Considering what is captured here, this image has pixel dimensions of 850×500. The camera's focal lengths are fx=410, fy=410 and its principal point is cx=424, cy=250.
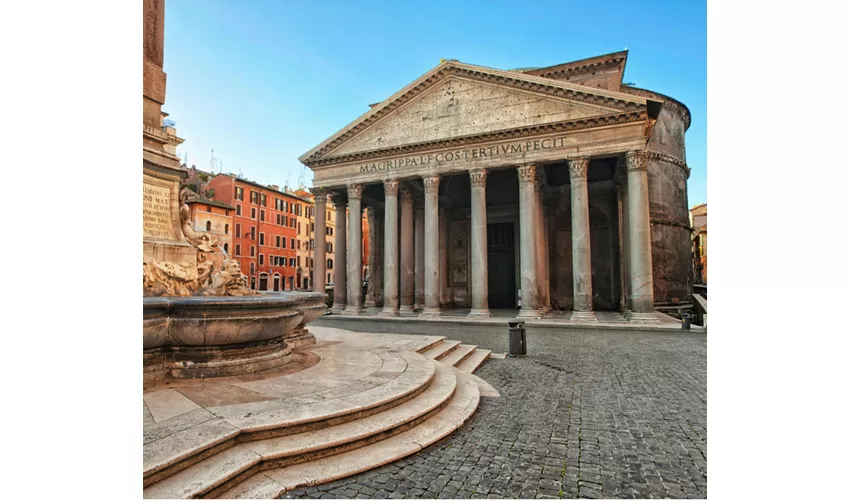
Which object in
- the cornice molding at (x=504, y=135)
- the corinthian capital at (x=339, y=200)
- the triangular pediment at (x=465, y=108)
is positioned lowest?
the corinthian capital at (x=339, y=200)

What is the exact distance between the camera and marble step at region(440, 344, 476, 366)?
7.83 m

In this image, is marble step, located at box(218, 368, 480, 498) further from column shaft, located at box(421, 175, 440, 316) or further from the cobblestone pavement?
column shaft, located at box(421, 175, 440, 316)

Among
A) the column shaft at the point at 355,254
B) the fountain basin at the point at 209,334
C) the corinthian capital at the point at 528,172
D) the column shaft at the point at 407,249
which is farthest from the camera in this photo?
the column shaft at the point at 407,249

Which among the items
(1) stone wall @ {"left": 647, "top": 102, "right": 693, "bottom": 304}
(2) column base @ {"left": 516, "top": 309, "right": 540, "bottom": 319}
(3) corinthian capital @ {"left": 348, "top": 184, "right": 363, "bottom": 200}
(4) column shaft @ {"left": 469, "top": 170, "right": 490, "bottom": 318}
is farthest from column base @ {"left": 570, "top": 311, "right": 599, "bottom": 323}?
(1) stone wall @ {"left": 647, "top": 102, "right": 693, "bottom": 304}

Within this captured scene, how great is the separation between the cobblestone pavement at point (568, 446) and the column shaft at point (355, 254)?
14117 millimetres

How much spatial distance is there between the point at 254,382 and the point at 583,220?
50.1 ft

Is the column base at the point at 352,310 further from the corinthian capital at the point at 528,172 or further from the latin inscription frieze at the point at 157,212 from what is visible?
the latin inscription frieze at the point at 157,212

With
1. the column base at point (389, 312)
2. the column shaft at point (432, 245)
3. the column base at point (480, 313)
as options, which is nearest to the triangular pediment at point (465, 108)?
the column shaft at point (432, 245)

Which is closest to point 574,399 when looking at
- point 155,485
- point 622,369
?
point 622,369

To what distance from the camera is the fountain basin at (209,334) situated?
14.6 feet

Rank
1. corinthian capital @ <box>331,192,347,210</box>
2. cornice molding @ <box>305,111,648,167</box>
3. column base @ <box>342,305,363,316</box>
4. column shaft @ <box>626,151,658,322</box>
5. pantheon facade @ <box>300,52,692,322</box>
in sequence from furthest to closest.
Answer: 1. corinthian capital @ <box>331,192,347,210</box>
2. column base @ <box>342,305,363,316</box>
3. pantheon facade @ <box>300,52,692,322</box>
4. cornice molding @ <box>305,111,648,167</box>
5. column shaft @ <box>626,151,658,322</box>

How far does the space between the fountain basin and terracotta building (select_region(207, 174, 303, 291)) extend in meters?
35.5

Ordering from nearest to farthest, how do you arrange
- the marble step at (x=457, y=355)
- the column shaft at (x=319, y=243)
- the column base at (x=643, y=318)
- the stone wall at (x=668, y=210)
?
the marble step at (x=457, y=355)
the column base at (x=643, y=318)
the column shaft at (x=319, y=243)
the stone wall at (x=668, y=210)

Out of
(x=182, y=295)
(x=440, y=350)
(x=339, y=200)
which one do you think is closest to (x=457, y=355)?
(x=440, y=350)
